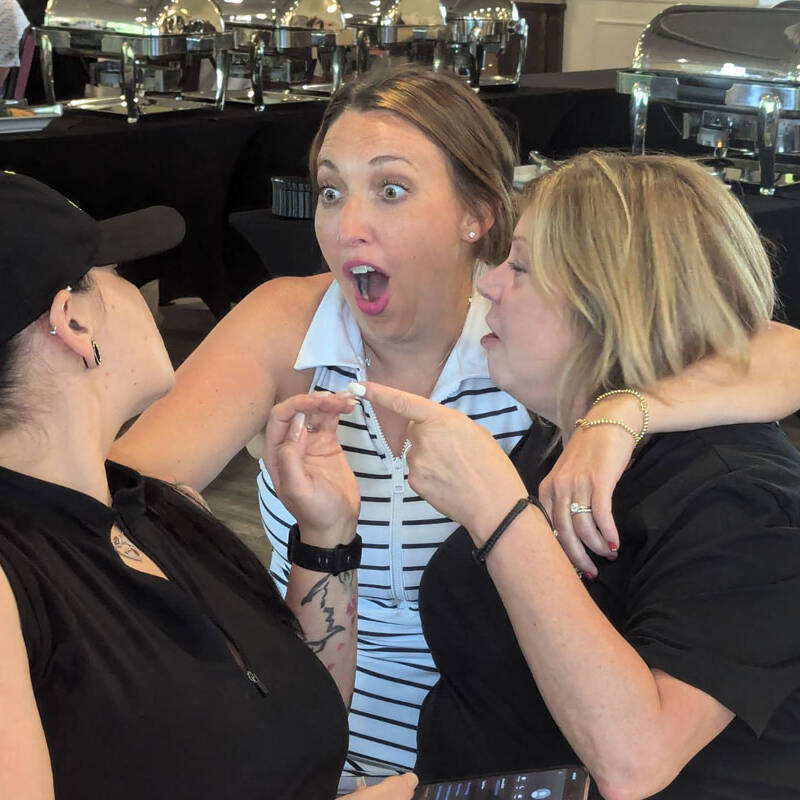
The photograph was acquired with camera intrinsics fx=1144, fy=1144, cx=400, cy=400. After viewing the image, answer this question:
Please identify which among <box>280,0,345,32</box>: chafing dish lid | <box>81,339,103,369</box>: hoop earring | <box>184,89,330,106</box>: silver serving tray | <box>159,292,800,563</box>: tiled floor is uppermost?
<box>280,0,345,32</box>: chafing dish lid

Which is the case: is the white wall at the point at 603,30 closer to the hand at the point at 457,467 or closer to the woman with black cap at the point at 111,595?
the hand at the point at 457,467

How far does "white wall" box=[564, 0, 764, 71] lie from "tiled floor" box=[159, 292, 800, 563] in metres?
3.93

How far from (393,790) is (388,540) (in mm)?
438

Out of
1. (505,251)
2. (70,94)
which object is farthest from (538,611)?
(70,94)

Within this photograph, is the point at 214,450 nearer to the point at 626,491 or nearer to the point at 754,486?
the point at 626,491

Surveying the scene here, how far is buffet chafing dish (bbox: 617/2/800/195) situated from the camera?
112 inches

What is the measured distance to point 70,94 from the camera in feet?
16.1

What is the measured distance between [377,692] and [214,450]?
39 centimetres

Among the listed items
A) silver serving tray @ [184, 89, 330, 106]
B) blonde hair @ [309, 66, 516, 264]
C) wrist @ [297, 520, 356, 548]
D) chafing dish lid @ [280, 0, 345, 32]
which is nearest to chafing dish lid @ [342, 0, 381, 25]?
chafing dish lid @ [280, 0, 345, 32]

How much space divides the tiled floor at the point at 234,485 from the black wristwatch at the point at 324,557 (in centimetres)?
152

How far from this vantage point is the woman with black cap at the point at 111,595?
902mm

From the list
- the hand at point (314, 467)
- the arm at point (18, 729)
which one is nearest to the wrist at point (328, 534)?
the hand at point (314, 467)

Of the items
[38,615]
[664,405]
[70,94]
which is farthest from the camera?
[70,94]

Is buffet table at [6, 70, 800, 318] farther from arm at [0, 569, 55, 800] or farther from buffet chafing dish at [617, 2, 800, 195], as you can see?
arm at [0, 569, 55, 800]
